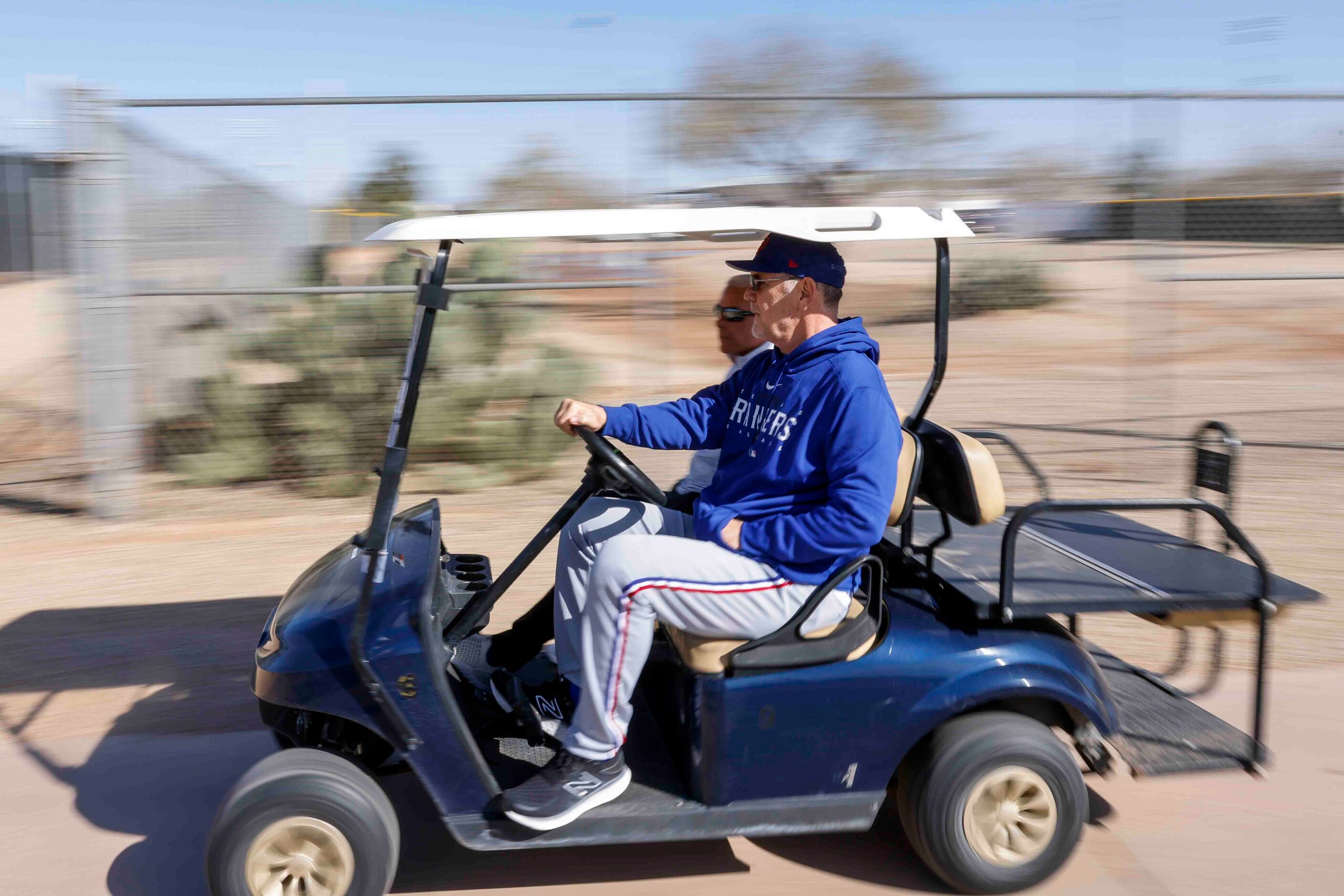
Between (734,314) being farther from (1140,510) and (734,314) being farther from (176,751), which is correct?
(176,751)

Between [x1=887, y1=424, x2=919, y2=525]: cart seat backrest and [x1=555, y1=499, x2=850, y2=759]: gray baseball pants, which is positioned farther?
[x1=887, y1=424, x2=919, y2=525]: cart seat backrest

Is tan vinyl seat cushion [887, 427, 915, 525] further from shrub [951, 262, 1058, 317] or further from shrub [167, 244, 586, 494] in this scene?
shrub [951, 262, 1058, 317]

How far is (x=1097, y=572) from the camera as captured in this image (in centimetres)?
281

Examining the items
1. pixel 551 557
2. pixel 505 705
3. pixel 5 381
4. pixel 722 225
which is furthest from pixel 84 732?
pixel 5 381

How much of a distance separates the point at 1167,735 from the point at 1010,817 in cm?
53

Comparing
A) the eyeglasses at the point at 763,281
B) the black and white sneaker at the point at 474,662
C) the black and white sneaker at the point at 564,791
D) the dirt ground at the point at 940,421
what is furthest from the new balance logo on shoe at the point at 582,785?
the eyeglasses at the point at 763,281

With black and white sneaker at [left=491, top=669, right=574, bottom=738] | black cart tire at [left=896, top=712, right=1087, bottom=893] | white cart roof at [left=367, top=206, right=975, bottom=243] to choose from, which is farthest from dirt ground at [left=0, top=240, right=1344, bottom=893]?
white cart roof at [left=367, top=206, right=975, bottom=243]

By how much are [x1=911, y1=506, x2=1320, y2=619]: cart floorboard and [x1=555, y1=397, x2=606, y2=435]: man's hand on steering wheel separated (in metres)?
0.97

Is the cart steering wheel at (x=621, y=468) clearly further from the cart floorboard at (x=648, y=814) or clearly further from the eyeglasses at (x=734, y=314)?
the eyeglasses at (x=734, y=314)

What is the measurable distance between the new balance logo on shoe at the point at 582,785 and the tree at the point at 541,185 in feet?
11.6

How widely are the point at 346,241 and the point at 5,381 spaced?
6.46 meters

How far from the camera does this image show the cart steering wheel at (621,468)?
2664 mm

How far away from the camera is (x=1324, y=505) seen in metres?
5.82

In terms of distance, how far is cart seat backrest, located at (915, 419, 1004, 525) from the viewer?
2797 millimetres
